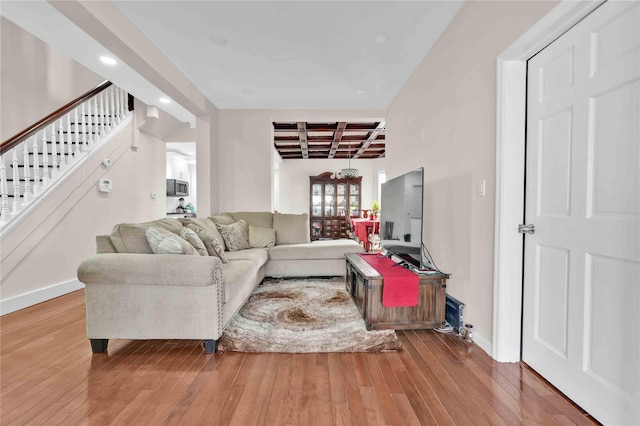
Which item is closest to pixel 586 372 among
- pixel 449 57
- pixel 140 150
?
pixel 449 57

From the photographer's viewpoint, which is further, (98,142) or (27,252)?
(98,142)

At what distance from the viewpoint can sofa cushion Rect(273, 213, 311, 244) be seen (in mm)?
4355

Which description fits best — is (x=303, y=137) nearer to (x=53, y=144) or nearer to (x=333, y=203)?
(x=333, y=203)

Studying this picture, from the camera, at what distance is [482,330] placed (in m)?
2.12

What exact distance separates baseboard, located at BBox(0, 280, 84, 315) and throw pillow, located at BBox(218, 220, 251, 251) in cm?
188

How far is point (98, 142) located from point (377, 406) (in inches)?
181

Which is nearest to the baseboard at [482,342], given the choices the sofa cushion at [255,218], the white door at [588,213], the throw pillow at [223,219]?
the white door at [588,213]

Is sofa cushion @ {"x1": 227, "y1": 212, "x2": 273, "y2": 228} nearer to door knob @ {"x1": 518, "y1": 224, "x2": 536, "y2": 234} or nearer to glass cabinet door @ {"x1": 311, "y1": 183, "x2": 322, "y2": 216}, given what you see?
door knob @ {"x1": 518, "y1": 224, "x2": 536, "y2": 234}

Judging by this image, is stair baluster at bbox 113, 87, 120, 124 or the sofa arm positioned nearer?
the sofa arm

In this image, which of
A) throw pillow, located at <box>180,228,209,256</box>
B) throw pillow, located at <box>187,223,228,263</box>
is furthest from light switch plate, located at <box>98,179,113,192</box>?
throw pillow, located at <box>180,228,209,256</box>

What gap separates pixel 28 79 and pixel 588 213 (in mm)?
5594

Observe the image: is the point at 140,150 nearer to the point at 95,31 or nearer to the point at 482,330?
the point at 95,31

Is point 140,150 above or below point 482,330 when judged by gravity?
above

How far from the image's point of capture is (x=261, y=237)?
4109 millimetres
